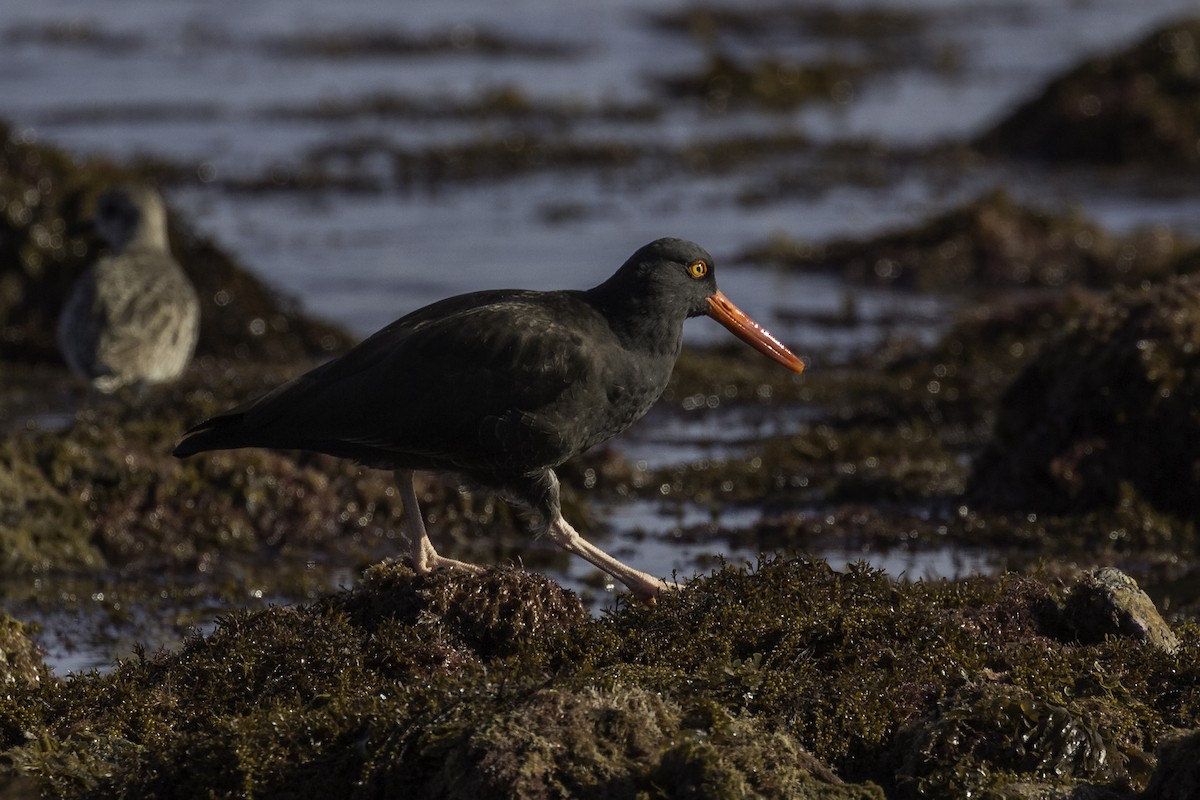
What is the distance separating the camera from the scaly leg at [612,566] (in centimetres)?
560

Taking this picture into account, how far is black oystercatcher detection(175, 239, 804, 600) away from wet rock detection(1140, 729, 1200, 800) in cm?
176

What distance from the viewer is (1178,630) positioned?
5.56m

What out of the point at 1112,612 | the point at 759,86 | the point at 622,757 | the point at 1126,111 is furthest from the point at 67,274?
the point at 759,86

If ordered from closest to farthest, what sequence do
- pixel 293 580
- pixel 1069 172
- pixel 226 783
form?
pixel 226 783
pixel 293 580
pixel 1069 172

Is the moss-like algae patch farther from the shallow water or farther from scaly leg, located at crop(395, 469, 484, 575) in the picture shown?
the shallow water

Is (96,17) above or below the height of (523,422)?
below

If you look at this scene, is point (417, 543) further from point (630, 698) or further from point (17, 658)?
point (630, 698)

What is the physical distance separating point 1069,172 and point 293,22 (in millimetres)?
17835

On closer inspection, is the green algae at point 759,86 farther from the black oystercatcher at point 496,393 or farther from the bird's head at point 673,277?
the black oystercatcher at point 496,393

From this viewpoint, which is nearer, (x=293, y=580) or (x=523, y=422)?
(x=523, y=422)

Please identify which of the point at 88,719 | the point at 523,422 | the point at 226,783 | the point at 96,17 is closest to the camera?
the point at 226,783

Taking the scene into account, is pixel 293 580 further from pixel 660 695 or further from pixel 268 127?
pixel 268 127

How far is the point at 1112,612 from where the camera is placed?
5.37m

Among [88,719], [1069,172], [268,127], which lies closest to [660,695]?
[88,719]
